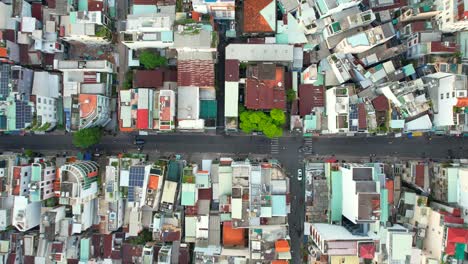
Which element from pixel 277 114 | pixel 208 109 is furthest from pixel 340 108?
pixel 208 109

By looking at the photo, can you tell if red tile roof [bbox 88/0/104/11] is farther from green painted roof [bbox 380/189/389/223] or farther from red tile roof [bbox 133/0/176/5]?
green painted roof [bbox 380/189/389/223]

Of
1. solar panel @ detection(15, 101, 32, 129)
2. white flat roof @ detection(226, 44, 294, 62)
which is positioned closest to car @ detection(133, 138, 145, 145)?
solar panel @ detection(15, 101, 32, 129)

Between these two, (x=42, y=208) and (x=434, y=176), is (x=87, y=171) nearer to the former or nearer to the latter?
(x=42, y=208)

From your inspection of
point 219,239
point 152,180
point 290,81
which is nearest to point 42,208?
point 152,180

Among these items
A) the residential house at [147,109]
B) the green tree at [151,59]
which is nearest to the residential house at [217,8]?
the green tree at [151,59]

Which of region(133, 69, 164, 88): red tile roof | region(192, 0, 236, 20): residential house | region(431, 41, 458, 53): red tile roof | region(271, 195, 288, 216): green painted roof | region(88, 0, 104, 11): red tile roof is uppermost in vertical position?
region(88, 0, 104, 11): red tile roof

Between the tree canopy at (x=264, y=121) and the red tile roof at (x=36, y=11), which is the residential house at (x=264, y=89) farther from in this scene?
the red tile roof at (x=36, y=11)
